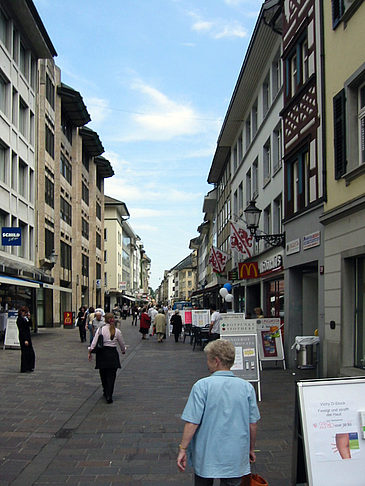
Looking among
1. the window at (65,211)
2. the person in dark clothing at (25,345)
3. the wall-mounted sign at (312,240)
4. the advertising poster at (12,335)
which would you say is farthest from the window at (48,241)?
the wall-mounted sign at (312,240)

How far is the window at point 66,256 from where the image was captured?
45778 millimetres

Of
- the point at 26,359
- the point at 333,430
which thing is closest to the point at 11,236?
the point at 26,359

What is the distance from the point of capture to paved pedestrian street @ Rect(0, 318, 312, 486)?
623 centimetres

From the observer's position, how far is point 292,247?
16.3m

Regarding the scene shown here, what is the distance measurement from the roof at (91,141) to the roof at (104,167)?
3.77m

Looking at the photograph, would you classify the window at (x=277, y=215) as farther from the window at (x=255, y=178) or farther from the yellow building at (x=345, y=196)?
the yellow building at (x=345, y=196)

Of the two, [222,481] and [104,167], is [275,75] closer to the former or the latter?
[222,481]

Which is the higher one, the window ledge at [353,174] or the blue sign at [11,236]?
the window ledge at [353,174]

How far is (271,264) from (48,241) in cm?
2184

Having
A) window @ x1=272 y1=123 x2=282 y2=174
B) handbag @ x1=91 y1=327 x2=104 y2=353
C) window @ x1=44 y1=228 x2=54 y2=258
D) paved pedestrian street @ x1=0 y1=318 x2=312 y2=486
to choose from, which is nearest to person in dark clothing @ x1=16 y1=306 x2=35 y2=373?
paved pedestrian street @ x1=0 y1=318 x2=312 y2=486

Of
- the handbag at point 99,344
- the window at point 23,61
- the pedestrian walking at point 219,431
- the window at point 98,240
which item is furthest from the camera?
the window at point 98,240

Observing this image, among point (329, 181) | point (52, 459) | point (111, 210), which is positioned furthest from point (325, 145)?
point (111, 210)

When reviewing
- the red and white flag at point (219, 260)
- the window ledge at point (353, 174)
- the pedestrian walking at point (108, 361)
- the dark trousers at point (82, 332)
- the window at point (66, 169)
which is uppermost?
the window at point (66, 169)

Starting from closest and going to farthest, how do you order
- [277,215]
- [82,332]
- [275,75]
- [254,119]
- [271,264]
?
[271,264]
[277,215]
[275,75]
[82,332]
[254,119]
